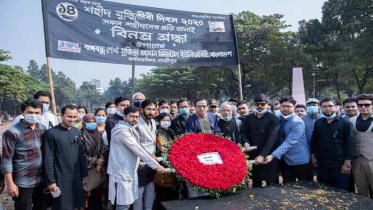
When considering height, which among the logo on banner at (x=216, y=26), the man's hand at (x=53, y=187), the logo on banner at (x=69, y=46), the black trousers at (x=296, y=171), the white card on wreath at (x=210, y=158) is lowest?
the black trousers at (x=296, y=171)

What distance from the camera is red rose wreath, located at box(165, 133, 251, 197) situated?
3.16 meters

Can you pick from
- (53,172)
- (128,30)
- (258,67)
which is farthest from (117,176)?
(258,67)

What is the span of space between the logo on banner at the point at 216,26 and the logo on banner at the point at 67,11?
133 inches

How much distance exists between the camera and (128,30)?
6148mm

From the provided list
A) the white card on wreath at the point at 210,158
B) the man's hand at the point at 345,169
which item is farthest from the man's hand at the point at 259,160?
the man's hand at the point at 345,169

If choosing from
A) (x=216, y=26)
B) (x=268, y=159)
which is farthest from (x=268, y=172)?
(x=216, y=26)

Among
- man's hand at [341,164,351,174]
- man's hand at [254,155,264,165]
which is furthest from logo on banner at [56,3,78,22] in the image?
man's hand at [341,164,351,174]

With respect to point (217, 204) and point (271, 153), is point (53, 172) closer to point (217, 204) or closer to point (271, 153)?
point (217, 204)

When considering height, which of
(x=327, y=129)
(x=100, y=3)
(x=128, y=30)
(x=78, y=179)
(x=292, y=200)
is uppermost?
(x=100, y=3)

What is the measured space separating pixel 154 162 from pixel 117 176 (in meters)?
0.47

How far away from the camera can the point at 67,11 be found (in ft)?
18.0

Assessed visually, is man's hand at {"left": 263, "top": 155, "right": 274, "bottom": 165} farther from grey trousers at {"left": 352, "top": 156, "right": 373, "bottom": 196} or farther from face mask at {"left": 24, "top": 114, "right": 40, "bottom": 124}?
face mask at {"left": 24, "top": 114, "right": 40, "bottom": 124}

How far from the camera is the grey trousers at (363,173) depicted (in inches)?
144

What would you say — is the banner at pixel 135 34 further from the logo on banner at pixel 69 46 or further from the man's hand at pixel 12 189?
the man's hand at pixel 12 189
